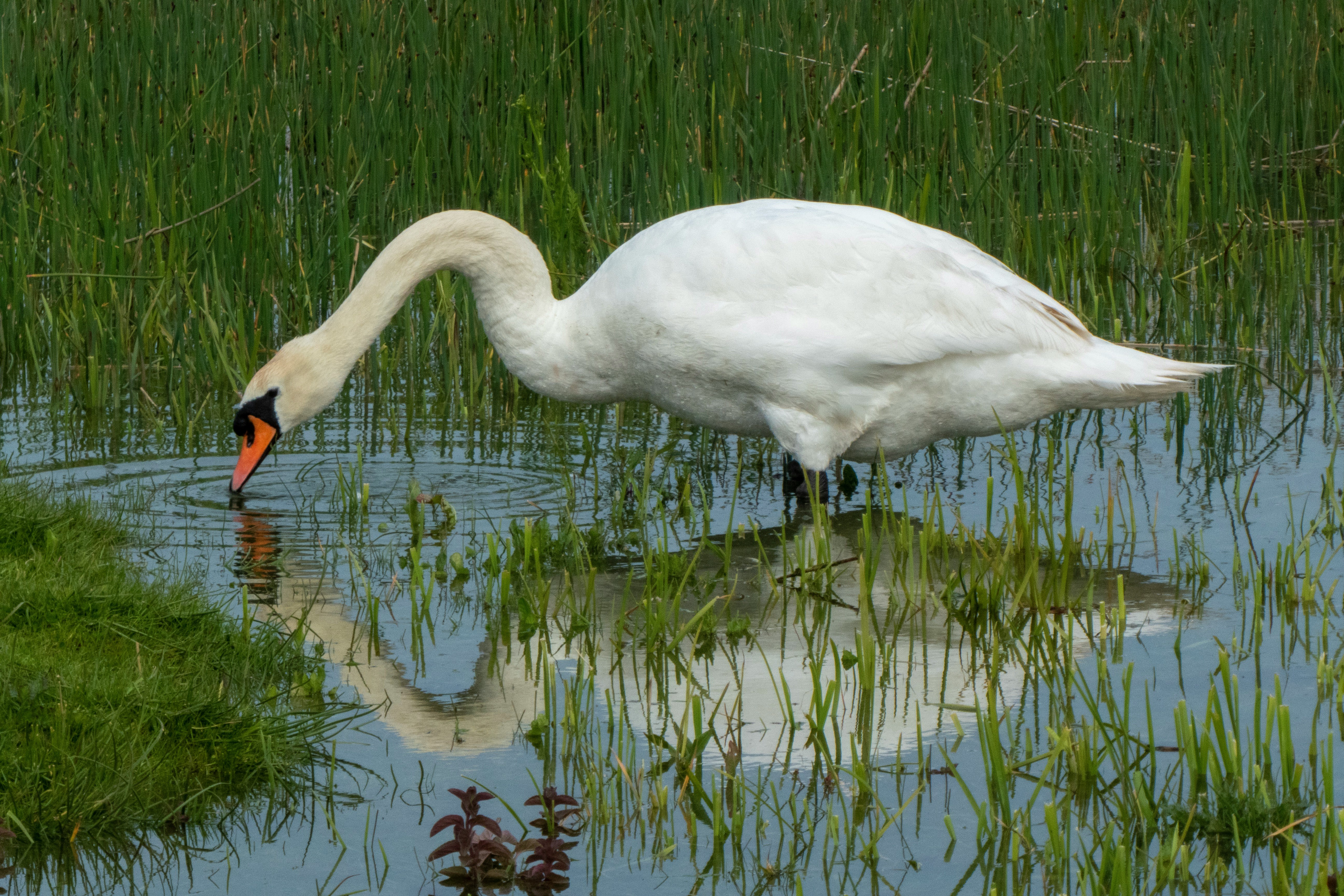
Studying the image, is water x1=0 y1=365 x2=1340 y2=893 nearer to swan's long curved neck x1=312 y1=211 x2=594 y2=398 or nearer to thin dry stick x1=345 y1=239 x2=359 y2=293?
swan's long curved neck x1=312 y1=211 x2=594 y2=398

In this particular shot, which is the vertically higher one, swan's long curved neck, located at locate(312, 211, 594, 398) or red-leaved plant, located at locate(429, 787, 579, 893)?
swan's long curved neck, located at locate(312, 211, 594, 398)

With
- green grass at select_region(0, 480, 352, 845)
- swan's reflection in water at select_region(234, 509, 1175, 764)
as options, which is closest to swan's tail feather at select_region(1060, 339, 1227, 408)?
swan's reflection in water at select_region(234, 509, 1175, 764)

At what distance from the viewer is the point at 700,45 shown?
9227 millimetres

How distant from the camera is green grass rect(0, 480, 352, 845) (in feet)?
11.7

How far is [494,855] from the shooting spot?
10.8ft

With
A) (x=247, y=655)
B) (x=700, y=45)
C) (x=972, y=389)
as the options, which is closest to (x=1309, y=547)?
(x=972, y=389)

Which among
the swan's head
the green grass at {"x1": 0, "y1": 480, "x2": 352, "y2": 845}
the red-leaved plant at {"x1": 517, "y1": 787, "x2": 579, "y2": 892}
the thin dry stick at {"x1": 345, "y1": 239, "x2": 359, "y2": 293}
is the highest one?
the thin dry stick at {"x1": 345, "y1": 239, "x2": 359, "y2": 293}

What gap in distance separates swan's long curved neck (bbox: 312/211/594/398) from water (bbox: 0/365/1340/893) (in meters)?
0.42

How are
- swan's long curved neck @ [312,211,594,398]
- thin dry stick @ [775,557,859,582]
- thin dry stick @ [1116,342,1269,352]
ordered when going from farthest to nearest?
thin dry stick @ [1116,342,1269,352]
swan's long curved neck @ [312,211,594,398]
thin dry stick @ [775,557,859,582]

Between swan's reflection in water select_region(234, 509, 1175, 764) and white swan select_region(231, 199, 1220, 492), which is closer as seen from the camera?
swan's reflection in water select_region(234, 509, 1175, 764)

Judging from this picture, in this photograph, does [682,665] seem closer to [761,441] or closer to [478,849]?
[478,849]

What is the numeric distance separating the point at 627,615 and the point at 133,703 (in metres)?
1.35

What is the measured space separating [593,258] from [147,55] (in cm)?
247

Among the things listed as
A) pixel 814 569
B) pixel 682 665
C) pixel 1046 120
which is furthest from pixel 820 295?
pixel 1046 120
